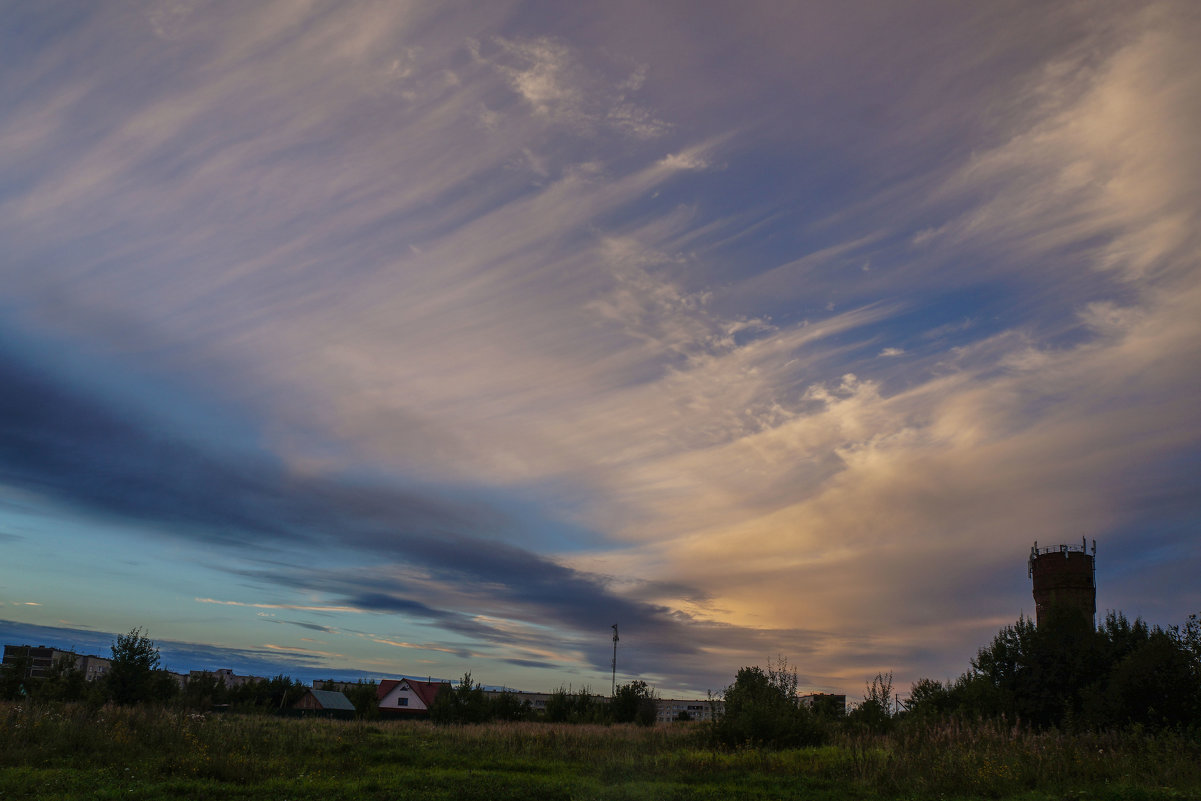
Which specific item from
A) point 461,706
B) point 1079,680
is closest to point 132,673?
point 461,706

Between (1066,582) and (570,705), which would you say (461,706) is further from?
(1066,582)

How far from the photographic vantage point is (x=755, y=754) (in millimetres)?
24047

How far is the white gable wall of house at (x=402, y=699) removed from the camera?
82.3m

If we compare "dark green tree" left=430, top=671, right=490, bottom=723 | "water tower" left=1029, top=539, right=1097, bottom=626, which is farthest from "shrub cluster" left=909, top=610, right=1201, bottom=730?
"dark green tree" left=430, top=671, right=490, bottom=723

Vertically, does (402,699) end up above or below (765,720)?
below

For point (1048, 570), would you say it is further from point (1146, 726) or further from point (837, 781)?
point (837, 781)

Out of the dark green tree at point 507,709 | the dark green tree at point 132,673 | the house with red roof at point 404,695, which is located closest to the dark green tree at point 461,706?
the dark green tree at point 507,709

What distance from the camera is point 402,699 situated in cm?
8350

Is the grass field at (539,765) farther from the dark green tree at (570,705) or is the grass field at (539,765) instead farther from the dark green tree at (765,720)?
the dark green tree at (570,705)

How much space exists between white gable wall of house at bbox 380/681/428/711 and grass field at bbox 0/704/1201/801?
5833 centimetres

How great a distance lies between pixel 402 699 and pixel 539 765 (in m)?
67.0

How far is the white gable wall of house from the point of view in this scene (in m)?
82.3

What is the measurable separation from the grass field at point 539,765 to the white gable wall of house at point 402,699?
5833 cm

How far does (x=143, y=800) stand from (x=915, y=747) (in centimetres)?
2073
